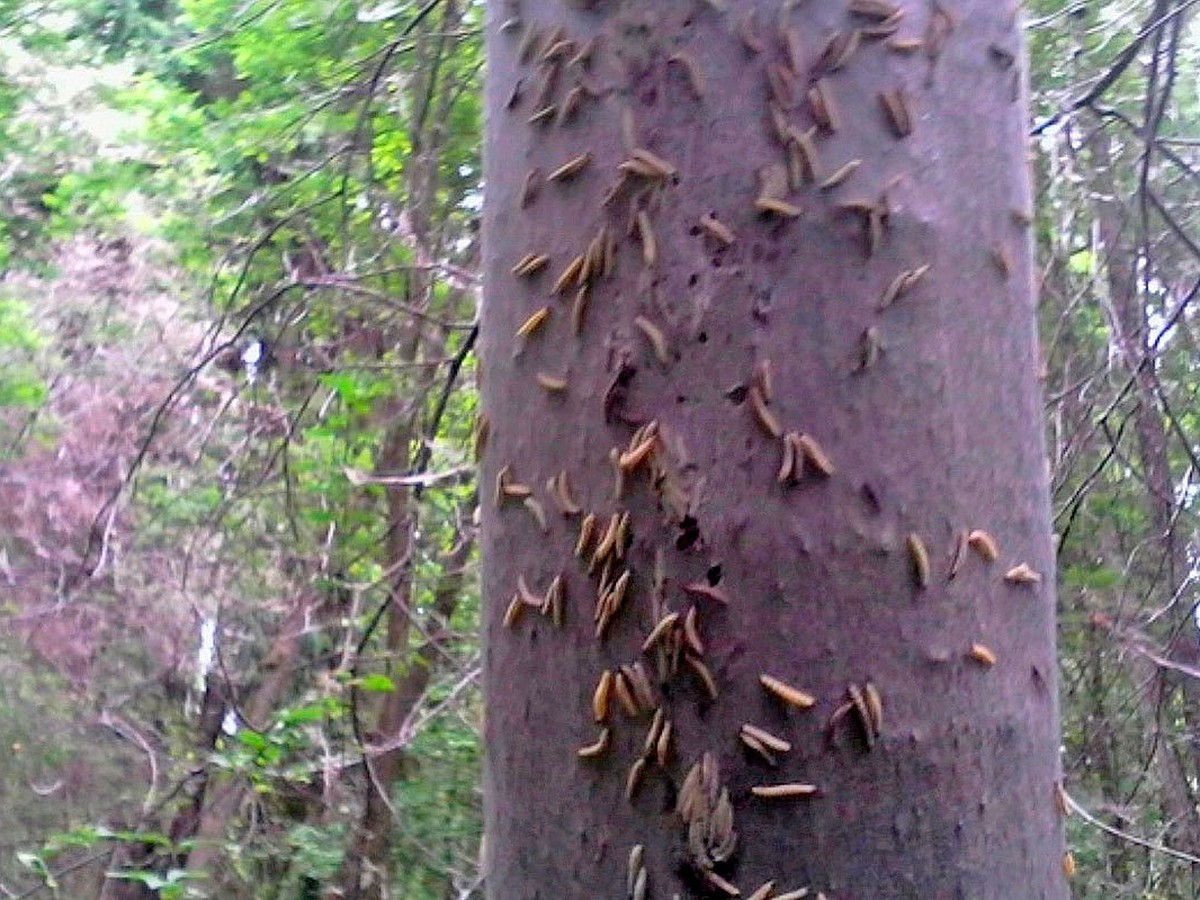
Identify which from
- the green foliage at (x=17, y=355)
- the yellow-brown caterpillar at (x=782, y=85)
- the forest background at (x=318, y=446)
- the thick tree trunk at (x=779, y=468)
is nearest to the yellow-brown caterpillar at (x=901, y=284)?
the thick tree trunk at (x=779, y=468)

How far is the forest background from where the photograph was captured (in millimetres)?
2873

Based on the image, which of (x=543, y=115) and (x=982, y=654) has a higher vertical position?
(x=543, y=115)

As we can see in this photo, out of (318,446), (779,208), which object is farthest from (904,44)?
(318,446)

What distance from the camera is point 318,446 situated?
3.99 m

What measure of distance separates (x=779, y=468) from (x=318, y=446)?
3.41m

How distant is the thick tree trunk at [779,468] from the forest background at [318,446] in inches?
52.3

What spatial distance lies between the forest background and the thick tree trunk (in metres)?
1.33

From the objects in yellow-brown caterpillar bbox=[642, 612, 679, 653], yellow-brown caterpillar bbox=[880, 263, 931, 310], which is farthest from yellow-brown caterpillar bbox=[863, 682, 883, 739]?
yellow-brown caterpillar bbox=[880, 263, 931, 310]

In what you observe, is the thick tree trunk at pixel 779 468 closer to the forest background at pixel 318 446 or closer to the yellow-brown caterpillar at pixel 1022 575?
the yellow-brown caterpillar at pixel 1022 575

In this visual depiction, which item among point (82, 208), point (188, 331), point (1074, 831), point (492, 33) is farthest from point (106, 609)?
point (492, 33)

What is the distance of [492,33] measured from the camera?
920mm

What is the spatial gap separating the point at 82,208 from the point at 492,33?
4.92 m

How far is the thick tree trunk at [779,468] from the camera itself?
71 centimetres

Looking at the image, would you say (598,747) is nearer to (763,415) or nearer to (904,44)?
(763,415)
